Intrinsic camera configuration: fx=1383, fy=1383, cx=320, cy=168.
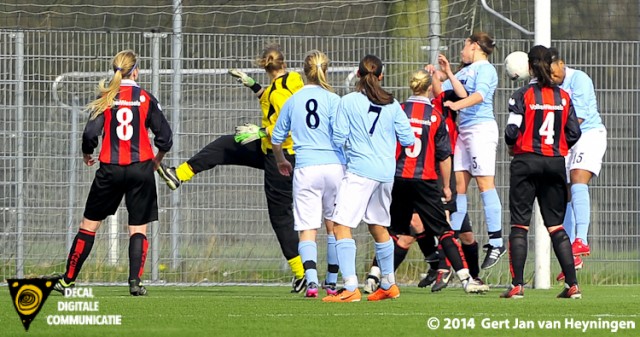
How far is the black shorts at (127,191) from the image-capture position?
11477 millimetres

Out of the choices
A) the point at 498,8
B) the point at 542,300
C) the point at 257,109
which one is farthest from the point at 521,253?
the point at 498,8

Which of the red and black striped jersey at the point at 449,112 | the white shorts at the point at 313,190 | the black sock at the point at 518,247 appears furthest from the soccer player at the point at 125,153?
the black sock at the point at 518,247

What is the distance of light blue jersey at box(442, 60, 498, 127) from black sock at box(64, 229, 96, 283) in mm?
3640

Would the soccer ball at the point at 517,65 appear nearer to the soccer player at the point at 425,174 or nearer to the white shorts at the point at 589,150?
the white shorts at the point at 589,150

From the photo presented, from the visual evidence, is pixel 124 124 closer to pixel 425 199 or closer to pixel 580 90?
pixel 425 199

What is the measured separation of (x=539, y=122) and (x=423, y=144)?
1288mm

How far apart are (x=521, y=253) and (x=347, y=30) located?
5463mm

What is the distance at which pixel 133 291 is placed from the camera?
11.7m

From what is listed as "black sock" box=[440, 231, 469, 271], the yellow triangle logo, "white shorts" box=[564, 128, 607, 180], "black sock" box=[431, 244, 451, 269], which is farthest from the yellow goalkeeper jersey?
the yellow triangle logo

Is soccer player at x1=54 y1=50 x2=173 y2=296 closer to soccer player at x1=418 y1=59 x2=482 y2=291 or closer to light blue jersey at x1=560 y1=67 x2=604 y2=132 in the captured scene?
soccer player at x1=418 y1=59 x2=482 y2=291

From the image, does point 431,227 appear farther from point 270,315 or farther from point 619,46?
point 619,46

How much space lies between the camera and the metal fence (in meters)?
14.3

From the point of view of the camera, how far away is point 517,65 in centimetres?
1344

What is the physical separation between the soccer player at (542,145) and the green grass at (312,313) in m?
0.71
